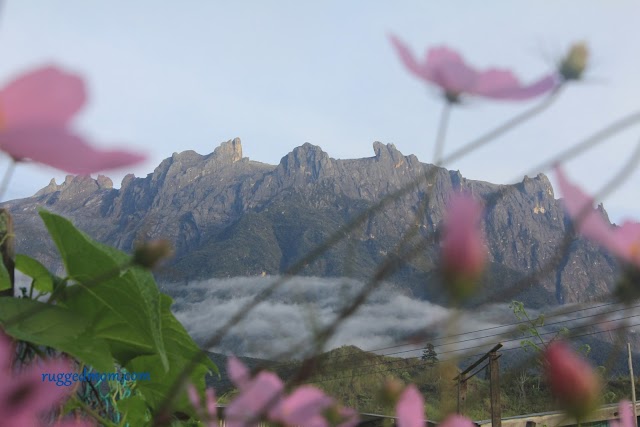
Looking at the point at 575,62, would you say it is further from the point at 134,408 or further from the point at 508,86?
the point at 134,408

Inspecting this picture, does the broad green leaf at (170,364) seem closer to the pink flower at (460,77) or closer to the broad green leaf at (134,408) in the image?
the broad green leaf at (134,408)

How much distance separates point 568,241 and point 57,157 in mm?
117

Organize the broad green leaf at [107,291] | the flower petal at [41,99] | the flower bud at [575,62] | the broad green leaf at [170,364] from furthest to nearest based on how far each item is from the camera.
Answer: the broad green leaf at [170,364], the broad green leaf at [107,291], the flower bud at [575,62], the flower petal at [41,99]

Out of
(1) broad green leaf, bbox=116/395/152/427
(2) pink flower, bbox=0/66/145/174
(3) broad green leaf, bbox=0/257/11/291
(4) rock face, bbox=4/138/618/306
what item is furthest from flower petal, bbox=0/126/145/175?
(4) rock face, bbox=4/138/618/306

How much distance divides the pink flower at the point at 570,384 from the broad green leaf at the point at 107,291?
0.64ft

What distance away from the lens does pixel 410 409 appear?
172mm

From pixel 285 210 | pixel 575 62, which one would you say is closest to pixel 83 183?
pixel 575 62

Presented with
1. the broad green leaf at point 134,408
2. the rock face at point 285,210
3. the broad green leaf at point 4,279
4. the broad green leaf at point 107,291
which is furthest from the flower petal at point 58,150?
the rock face at point 285,210

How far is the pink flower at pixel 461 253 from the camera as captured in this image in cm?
12

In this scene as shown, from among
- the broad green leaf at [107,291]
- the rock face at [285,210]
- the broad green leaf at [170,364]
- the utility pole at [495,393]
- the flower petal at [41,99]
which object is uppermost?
the rock face at [285,210]

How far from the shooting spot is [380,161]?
53.9 meters

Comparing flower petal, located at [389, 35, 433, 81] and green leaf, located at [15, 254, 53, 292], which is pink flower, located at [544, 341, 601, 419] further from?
green leaf, located at [15, 254, 53, 292]

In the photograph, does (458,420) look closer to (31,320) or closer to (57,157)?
(57,157)

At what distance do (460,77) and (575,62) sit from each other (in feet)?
0.16
